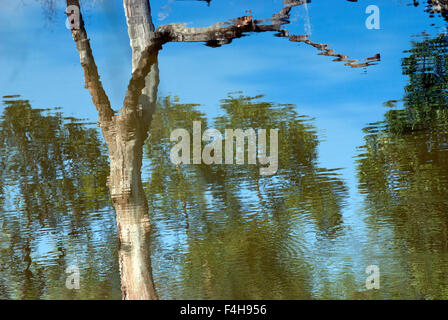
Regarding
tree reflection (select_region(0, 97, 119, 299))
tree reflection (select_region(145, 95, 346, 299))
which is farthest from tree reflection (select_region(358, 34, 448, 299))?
tree reflection (select_region(0, 97, 119, 299))

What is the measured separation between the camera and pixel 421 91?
15.3 meters

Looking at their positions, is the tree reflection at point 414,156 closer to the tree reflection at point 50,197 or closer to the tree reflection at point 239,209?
the tree reflection at point 239,209

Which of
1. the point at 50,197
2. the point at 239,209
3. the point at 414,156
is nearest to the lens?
the point at 50,197

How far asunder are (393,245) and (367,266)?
1627 mm

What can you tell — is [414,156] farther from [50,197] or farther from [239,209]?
[50,197]

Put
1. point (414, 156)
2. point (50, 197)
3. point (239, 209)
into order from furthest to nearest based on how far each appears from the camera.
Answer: point (414, 156) → point (239, 209) → point (50, 197)

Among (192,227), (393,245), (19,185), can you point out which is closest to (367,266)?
(393,245)

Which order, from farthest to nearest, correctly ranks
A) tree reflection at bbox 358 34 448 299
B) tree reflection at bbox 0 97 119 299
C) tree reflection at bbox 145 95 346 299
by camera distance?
tree reflection at bbox 358 34 448 299, tree reflection at bbox 0 97 119 299, tree reflection at bbox 145 95 346 299

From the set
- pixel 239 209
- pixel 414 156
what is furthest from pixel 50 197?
pixel 414 156

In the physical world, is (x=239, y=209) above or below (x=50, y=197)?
below

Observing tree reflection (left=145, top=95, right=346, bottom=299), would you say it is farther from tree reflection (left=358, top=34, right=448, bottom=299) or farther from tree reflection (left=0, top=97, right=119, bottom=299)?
tree reflection (left=0, top=97, right=119, bottom=299)

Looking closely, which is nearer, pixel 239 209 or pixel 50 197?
pixel 50 197

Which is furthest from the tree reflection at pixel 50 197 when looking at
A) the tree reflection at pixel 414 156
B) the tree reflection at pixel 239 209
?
the tree reflection at pixel 414 156
